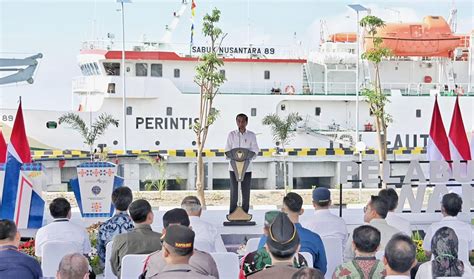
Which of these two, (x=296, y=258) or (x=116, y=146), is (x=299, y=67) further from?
(x=296, y=258)

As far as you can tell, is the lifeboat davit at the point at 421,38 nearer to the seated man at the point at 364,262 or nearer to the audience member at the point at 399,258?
the seated man at the point at 364,262

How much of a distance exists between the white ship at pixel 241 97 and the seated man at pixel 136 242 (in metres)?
18.3

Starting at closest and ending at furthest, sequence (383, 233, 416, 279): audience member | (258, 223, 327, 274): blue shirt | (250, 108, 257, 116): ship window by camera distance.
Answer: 1. (383, 233, 416, 279): audience member
2. (258, 223, 327, 274): blue shirt
3. (250, 108, 257, 116): ship window

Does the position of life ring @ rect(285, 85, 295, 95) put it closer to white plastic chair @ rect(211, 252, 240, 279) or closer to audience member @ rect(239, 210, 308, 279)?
white plastic chair @ rect(211, 252, 240, 279)

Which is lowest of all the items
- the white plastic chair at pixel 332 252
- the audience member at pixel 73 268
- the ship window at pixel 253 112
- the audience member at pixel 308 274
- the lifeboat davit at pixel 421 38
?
the white plastic chair at pixel 332 252

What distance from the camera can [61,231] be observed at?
467 cm

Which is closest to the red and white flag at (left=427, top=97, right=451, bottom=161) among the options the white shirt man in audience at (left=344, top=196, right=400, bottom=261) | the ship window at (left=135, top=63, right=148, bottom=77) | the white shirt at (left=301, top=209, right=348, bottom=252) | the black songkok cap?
the white shirt at (left=301, top=209, right=348, bottom=252)

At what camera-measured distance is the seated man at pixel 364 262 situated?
3.40 m

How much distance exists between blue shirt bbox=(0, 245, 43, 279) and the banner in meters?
4.26

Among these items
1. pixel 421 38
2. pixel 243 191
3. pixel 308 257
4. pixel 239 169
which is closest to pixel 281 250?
pixel 308 257

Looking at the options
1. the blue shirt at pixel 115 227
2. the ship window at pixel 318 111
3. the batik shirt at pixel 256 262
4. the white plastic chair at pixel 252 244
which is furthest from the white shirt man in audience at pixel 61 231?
the ship window at pixel 318 111

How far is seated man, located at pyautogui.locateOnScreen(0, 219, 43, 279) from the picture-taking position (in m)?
3.49

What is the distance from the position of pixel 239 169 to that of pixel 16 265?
14.9 feet

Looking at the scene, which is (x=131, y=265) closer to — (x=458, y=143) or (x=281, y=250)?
(x=281, y=250)
